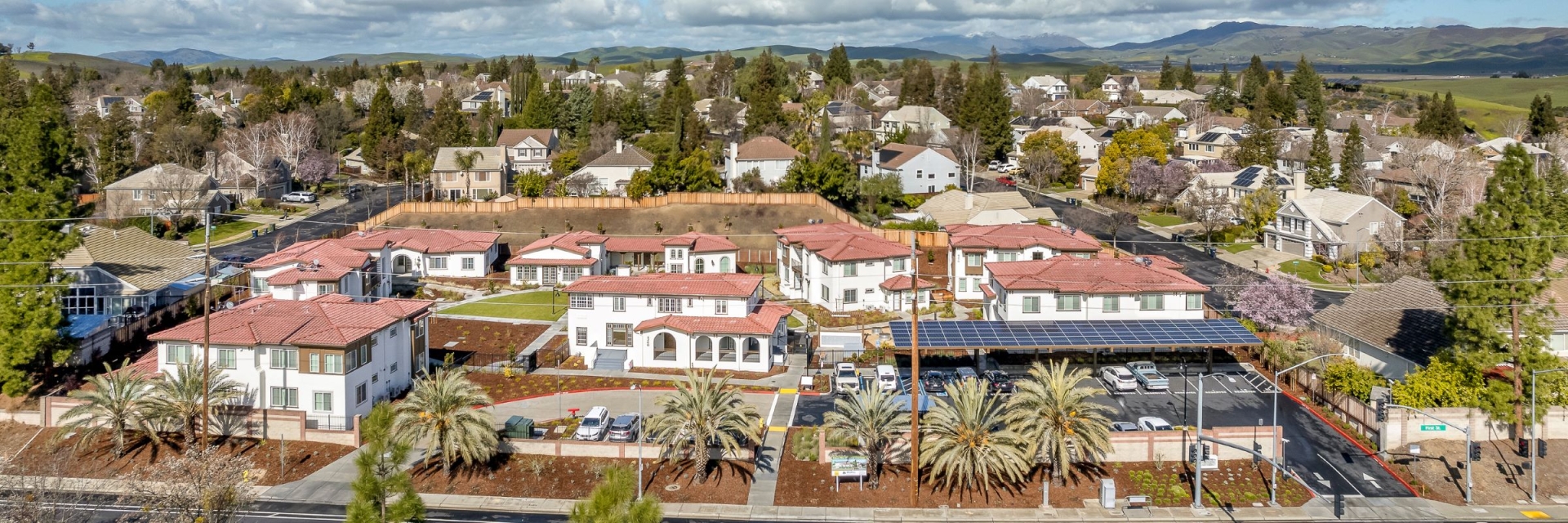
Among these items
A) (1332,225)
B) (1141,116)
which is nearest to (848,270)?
(1332,225)

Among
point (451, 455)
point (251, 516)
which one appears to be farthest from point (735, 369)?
point (251, 516)

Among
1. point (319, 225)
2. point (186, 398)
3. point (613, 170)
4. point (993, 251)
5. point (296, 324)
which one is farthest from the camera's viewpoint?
point (613, 170)

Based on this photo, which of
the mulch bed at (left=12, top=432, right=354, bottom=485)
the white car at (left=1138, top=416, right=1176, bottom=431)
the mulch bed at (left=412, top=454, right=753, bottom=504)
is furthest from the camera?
the white car at (left=1138, top=416, right=1176, bottom=431)

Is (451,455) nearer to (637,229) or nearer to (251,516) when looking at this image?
(251,516)

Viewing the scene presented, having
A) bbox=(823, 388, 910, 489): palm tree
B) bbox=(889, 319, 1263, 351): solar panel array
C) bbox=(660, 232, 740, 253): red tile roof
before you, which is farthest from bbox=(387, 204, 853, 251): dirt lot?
bbox=(823, 388, 910, 489): palm tree


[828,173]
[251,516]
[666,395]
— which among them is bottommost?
[251,516]

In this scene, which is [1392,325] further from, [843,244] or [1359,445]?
[843,244]

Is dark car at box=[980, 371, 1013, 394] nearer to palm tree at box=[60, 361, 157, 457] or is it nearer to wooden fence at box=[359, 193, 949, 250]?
palm tree at box=[60, 361, 157, 457]
